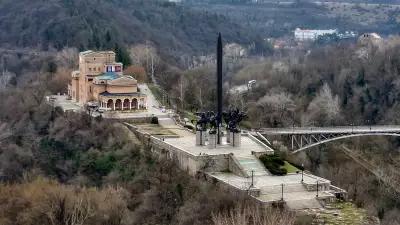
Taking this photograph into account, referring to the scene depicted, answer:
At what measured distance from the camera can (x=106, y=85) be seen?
56938 millimetres

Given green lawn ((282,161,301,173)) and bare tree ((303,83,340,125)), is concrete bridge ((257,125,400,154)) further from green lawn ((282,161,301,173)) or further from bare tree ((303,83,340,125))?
bare tree ((303,83,340,125))

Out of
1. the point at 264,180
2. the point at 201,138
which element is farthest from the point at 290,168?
the point at 201,138

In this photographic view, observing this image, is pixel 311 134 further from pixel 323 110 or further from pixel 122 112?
pixel 323 110

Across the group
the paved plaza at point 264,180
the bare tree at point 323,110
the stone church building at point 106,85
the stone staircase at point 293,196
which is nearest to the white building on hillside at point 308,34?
the bare tree at point 323,110

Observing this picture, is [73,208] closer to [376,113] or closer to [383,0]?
[376,113]

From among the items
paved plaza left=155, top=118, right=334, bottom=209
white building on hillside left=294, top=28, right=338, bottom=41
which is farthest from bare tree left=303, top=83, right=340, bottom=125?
white building on hillside left=294, top=28, right=338, bottom=41

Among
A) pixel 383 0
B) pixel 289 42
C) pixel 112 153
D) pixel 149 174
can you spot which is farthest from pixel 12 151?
pixel 383 0

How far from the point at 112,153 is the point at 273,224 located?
19260 millimetres

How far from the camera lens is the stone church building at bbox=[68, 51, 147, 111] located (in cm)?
5672

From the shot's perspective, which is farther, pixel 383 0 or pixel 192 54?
pixel 383 0

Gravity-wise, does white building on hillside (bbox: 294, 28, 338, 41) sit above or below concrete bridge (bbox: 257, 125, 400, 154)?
below

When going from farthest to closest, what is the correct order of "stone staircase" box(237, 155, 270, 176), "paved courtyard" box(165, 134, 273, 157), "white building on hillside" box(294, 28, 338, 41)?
"white building on hillside" box(294, 28, 338, 41) < "paved courtyard" box(165, 134, 273, 157) < "stone staircase" box(237, 155, 270, 176)

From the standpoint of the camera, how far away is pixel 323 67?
248 feet

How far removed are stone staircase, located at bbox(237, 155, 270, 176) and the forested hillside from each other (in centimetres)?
3583
